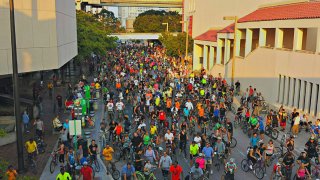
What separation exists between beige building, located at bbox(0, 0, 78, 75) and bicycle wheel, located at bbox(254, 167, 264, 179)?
43.5 feet

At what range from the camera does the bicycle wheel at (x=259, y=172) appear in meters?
14.0

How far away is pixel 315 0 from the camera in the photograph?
1109 inches

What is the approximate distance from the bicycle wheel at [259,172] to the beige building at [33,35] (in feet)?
43.5

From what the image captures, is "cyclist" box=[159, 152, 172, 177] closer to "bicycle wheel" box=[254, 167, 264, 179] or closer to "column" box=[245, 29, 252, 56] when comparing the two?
"bicycle wheel" box=[254, 167, 264, 179]

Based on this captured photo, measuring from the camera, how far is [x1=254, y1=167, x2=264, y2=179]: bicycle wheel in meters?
14.0

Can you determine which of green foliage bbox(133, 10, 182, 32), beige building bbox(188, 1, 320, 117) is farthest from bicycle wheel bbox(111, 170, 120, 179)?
green foliage bbox(133, 10, 182, 32)

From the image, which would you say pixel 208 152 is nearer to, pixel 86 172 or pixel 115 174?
pixel 115 174

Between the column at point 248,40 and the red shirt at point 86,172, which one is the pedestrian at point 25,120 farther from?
the column at point 248,40

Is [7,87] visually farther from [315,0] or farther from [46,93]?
[315,0]

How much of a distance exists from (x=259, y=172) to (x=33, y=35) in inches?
559

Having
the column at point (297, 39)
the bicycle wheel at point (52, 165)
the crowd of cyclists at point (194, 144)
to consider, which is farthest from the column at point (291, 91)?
the bicycle wheel at point (52, 165)

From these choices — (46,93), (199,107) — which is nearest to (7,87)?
(46,93)

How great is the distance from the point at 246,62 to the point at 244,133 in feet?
43.3

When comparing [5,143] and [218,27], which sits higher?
[218,27]
